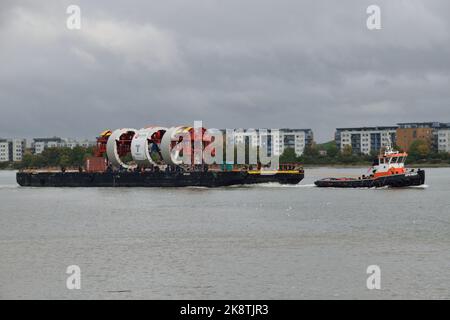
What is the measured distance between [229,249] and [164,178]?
2697 inches

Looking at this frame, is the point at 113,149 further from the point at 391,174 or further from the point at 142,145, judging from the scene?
the point at 391,174

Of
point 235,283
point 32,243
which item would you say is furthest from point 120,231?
point 235,283

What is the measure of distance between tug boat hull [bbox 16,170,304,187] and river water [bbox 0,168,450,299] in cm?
2646

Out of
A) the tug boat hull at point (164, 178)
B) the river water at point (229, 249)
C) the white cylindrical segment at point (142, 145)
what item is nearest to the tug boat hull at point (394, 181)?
the tug boat hull at point (164, 178)

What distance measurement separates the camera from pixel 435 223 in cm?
5822

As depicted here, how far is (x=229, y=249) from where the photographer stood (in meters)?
44.7

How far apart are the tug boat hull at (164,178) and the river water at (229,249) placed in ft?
86.8

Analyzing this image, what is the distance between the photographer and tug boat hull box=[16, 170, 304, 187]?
356 ft

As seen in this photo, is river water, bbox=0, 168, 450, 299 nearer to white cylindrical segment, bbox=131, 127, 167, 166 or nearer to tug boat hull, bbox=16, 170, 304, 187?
tug boat hull, bbox=16, 170, 304, 187

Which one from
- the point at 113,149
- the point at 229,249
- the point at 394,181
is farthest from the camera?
the point at 113,149

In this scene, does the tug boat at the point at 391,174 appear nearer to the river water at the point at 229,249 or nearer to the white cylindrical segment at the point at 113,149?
the river water at the point at 229,249

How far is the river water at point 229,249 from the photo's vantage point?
3325 cm

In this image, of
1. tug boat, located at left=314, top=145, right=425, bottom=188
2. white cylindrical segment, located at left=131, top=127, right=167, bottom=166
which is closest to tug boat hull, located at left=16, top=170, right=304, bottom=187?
white cylindrical segment, located at left=131, top=127, right=167, bottom=166

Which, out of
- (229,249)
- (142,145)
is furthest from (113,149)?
(229,249)
